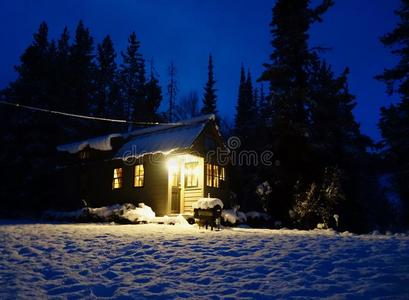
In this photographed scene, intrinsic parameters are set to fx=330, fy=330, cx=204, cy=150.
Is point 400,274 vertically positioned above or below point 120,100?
below

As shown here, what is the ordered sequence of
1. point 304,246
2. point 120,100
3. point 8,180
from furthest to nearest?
point 120,100
point 8,180
point 304,246

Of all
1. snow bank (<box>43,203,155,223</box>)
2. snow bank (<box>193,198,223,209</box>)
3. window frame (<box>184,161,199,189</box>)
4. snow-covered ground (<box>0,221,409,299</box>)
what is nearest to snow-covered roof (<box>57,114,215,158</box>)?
window frame (<box>184,161,199,189</box>)

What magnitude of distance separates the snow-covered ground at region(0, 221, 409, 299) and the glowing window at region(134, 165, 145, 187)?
1045 centimetres

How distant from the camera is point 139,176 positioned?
64.3ft

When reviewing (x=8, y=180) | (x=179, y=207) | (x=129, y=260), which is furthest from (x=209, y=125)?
(x=8, y=180)

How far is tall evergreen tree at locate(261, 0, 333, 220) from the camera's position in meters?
18.9

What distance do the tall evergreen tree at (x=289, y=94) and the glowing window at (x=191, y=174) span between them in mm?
4517

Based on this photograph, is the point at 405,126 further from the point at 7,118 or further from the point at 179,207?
the point at 7,118

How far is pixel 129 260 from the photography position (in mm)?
7039

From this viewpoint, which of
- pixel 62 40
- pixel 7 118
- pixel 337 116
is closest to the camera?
pixel 337 116

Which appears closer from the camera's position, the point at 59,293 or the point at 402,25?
the point at 59,293

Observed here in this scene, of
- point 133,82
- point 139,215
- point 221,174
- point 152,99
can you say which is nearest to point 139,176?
point 139,215

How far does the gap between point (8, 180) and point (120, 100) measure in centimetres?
1812

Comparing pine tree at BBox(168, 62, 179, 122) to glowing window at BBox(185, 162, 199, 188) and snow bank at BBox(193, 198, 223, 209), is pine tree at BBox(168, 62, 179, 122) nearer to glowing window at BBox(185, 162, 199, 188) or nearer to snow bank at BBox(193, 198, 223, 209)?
glowing window at BBox(185, 162, 199, 188)
